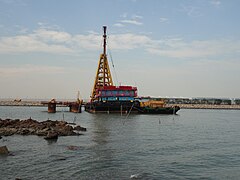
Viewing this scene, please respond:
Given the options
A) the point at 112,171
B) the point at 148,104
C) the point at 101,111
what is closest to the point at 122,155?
the point at 112,171

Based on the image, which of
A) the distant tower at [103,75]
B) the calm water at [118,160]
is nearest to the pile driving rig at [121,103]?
the distant tower at [103,75]

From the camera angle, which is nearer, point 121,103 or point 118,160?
point 118,160

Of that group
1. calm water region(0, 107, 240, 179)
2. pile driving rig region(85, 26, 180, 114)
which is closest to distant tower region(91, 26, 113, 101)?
pile driving rig region(85, 26, 180, 114)

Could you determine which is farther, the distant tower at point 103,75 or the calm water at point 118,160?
the distant tower at point 103,75

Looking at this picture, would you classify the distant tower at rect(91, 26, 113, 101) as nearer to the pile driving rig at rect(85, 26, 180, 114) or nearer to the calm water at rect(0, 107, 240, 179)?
the pile driving rig at rect(85, 26, 180, 114)

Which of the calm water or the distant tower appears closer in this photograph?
the calm water

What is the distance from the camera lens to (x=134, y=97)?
74000 mm

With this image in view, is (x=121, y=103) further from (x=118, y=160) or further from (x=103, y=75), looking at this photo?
(x=118, y=160)

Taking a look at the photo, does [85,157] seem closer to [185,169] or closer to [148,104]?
[185,169]

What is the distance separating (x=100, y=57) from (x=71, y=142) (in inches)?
2188

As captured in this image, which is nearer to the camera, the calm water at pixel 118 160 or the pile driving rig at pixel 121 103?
the calm water at pixel 118 160

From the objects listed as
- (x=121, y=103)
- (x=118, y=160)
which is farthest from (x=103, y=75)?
(x=118, y=160)

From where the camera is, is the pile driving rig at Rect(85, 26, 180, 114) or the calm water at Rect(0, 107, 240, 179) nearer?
the calm water at Rect(0, 107, 240, 179)

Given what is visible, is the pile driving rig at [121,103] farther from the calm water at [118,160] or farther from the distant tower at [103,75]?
the calm water at [118,160]
